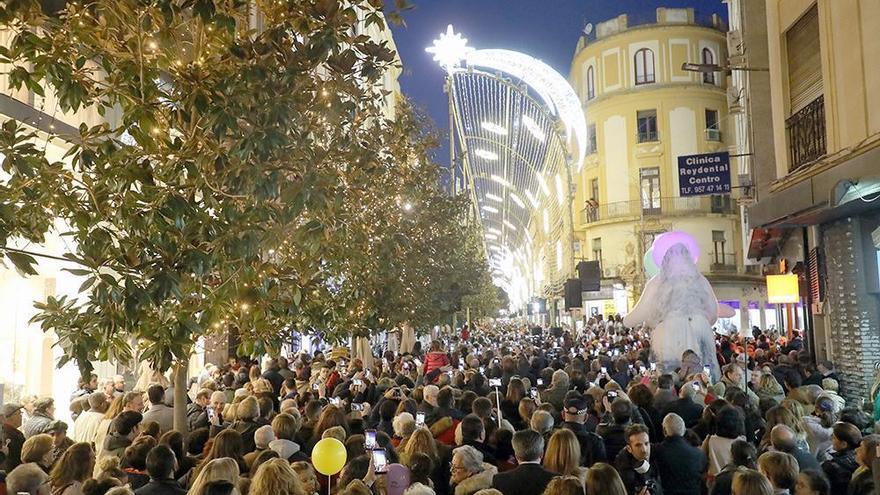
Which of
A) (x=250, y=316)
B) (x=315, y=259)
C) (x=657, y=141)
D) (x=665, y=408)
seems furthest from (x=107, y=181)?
(x=657, y=141)

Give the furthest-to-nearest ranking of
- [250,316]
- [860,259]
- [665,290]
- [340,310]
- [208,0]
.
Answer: [665,290] < [860,259] < [340,310] < [250,316] < [208,0]

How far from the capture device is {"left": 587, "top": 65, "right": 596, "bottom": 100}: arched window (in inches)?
1928

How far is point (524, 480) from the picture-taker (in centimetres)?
607

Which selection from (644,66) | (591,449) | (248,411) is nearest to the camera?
(591,449)

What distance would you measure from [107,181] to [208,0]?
156 centimetres

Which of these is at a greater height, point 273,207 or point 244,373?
point 273,207

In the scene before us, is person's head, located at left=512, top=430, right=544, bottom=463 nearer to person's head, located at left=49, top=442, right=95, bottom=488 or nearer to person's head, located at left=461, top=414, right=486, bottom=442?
person's head, located at left=461, top=414, right=486, bottom=442

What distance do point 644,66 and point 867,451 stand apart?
143ft

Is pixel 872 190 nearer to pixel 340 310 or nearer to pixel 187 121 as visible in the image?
pixel 340 310

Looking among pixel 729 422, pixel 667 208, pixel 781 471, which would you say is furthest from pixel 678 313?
pixel 667 208

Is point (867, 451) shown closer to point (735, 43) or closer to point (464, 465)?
point (464, 465)

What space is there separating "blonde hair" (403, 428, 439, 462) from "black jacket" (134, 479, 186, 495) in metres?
1.99

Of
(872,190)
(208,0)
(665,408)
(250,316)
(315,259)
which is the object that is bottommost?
(665,408)

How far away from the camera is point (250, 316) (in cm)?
766
